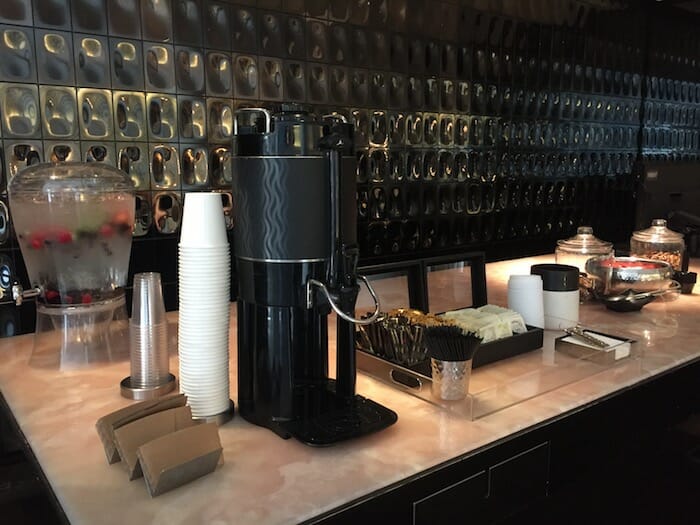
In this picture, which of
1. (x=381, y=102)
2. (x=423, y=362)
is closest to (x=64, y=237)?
(x=423, y=362)

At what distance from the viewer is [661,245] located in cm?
217

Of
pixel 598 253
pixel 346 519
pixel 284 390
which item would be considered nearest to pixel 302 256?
pixel 284 390

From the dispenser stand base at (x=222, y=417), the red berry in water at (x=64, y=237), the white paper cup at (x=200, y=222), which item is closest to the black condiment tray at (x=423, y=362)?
the dispenser stand base at (x=222, y=417)

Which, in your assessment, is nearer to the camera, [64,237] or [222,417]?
[222,417]

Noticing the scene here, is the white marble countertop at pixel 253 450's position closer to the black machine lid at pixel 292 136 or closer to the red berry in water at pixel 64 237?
the red berry in water at pixel 64 237

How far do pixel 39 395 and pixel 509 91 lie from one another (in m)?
2.31

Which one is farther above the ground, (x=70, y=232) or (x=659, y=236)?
(x=70, y=232)

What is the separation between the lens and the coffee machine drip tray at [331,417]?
924 mm

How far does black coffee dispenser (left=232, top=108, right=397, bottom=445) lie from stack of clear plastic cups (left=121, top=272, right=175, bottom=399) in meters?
0.21

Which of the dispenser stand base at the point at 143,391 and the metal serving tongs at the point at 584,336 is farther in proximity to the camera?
the metal serving tongs at the point at 584,336

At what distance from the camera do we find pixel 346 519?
0.79 m

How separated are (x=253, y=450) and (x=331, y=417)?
134 mm

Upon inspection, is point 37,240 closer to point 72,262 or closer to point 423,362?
point 72,262

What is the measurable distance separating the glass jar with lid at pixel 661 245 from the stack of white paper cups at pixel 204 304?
1.74m
